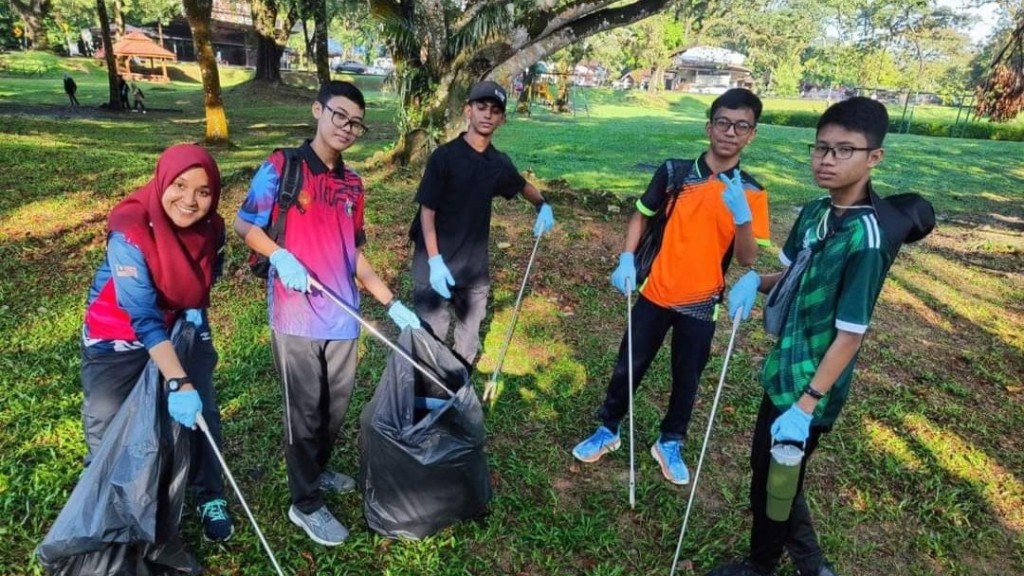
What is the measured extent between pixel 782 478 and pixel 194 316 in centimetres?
214

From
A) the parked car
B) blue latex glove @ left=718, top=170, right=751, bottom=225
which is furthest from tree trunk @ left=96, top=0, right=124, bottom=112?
the parked car

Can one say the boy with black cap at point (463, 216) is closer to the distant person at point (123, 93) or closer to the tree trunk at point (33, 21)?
the distant person at point (123, 93)

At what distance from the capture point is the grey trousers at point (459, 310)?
3.37 m

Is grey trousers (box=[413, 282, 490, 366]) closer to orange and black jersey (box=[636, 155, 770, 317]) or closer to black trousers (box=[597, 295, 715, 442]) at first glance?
black trousers (box=[597, 295, 715, 442])

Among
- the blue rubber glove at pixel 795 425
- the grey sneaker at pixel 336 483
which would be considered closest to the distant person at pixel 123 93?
the grey sneaker at pixel 336 483

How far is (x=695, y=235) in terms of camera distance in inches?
111

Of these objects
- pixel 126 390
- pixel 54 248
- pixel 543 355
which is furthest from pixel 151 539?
pixel 54 248

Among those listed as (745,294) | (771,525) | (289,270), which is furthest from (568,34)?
(771,525)

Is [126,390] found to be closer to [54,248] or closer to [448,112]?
[54,248]

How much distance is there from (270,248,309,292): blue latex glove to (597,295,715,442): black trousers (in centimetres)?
157

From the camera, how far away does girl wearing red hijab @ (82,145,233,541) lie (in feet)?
6.50

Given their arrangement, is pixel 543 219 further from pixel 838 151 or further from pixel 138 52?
pixel 138 52

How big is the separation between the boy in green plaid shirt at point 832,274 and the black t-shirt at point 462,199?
157cm

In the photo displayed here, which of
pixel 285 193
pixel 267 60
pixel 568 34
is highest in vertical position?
pixel 568 34
